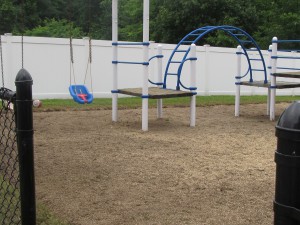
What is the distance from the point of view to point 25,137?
220cm

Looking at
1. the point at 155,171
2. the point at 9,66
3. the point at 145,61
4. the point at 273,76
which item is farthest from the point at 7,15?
the point at 155,171

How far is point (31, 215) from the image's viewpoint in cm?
232

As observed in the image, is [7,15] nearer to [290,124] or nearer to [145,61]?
[145,61]

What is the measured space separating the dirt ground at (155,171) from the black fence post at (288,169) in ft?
7.67

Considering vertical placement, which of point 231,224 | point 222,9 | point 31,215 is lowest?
point 231,224

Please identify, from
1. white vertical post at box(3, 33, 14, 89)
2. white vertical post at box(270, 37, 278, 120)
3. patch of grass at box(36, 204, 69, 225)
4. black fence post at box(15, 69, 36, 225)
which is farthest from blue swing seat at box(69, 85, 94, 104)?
black fence post at box(15, 69, 36, 225)

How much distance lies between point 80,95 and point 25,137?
981 cm

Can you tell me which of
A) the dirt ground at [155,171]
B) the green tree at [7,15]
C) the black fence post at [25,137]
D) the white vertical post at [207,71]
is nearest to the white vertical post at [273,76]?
the dirt ground at [155,171]

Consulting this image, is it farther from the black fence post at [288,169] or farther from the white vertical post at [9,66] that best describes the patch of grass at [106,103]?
the black fence post at [288,169]

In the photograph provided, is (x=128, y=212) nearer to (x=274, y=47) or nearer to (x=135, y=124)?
(x=135, y=124)

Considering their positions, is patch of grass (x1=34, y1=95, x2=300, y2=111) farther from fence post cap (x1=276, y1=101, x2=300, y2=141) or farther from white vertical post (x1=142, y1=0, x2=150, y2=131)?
fence post cap (x1=276, y1=101, x2=300, y2=141)

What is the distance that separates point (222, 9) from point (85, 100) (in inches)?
685

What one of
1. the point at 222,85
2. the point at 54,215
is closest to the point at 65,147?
the point at 54,215

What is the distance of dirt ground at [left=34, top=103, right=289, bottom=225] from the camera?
3.99m
